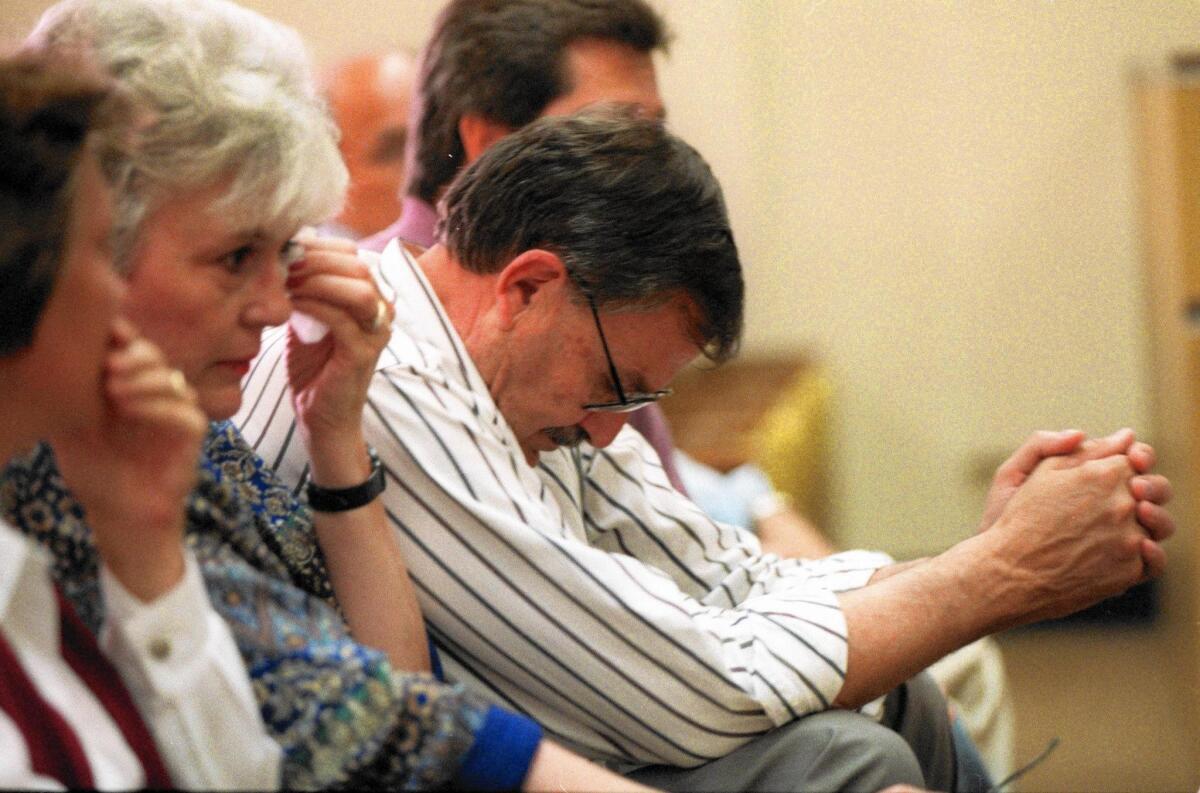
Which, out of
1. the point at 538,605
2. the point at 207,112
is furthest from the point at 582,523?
the point at 207,112

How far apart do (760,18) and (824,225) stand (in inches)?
24.8

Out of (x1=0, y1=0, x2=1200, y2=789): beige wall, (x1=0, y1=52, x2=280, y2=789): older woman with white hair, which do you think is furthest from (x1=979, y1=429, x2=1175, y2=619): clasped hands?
(x1=0, y1=0, x2=1200, y2=789): beige wall

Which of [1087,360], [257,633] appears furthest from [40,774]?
[1087,360]

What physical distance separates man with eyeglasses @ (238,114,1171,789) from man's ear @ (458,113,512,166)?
1.81ft

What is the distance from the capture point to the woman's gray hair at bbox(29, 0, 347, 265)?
1059 mm

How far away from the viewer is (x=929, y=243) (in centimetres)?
409

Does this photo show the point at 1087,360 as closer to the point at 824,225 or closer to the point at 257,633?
the point at 824,225

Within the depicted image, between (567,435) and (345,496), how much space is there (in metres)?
0.30

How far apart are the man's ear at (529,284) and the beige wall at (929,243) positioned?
2472mm

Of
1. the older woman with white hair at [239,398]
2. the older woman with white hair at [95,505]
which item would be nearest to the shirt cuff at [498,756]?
the older woman with white hair at [239,398]

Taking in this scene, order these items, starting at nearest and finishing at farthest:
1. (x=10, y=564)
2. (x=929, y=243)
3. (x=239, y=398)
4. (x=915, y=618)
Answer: (x=10, y=564), (x=239, y=398), (x=915, y=618), (x=929, y=243)

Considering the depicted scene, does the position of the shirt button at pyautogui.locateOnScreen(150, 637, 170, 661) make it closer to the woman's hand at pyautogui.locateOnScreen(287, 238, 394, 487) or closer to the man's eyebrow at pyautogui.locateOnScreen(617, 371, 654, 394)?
the woman's hand at pyautogui.locateOnScreen(287, 238, 394, 487)

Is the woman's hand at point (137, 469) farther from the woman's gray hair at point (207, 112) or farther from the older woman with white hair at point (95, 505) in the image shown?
the woman's gray hair at point (207, 112)

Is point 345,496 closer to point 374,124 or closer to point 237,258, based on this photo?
point 237,258
